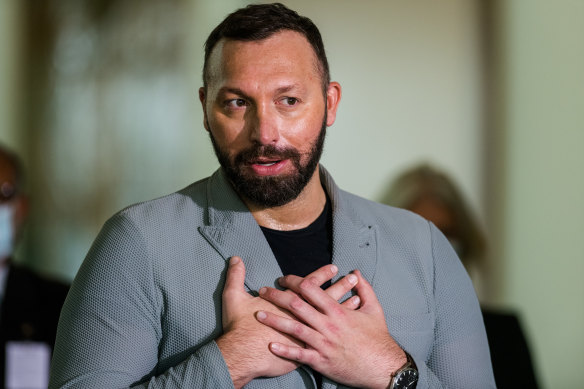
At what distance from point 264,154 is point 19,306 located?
1989mm

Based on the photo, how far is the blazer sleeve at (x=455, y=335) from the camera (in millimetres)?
1535

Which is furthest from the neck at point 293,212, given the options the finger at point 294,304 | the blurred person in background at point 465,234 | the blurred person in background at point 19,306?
the blurred person in background at point 19,306

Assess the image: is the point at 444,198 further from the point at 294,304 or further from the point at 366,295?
the point at 294,304

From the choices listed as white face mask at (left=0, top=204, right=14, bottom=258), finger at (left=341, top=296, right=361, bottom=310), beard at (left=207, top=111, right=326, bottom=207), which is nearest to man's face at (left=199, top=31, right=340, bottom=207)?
beard at (left=207, top=111, right=326, bottom=207)

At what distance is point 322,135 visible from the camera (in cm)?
157

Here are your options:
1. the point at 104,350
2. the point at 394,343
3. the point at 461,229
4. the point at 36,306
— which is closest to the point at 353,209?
the point at 394,343

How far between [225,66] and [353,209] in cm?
41

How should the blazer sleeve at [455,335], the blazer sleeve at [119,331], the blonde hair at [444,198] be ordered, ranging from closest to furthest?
the blazer sleeve at [119,331], the blazer sleeve at [455,335], the blonde hair at [444,198]

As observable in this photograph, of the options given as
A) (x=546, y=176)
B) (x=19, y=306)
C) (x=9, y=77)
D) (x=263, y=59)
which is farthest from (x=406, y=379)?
(x=9, y=77)

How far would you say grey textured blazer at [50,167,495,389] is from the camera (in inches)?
52.5

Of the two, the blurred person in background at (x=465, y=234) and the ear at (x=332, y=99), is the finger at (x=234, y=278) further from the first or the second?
the blurred person in background at (x=465, y=234)

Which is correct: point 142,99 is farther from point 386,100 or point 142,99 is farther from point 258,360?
point 258,360

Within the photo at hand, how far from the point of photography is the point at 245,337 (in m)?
1.34

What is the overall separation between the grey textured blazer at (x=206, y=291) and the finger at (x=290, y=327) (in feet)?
0.24
